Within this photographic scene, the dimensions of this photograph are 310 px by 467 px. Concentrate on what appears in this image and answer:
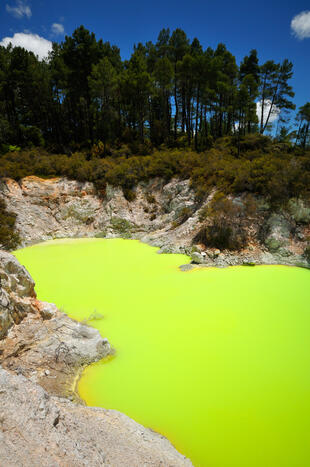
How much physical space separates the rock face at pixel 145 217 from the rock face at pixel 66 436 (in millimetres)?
8733

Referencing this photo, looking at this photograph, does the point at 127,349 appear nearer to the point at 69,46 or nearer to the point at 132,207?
the point at 132,207

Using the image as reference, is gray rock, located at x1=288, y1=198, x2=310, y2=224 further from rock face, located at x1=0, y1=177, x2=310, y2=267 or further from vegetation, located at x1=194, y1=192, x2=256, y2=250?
vegetation, located at x1=194, y1=192, x2=256, y2=250

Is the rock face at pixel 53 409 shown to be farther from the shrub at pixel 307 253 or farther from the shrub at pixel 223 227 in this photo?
the shrub at pixel 307 253

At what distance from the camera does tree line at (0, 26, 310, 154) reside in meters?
25.7

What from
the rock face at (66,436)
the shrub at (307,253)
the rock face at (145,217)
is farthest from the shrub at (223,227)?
the rock face at (66,436)

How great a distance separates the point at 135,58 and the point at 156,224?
19653 mm

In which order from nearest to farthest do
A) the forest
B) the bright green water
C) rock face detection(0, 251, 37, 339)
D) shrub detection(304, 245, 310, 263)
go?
the bright green water
rock face detection(0, 251, 37, 339)
shrub detection(304, 245, 310, 263)
the forest

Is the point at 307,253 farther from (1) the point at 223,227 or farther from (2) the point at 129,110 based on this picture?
(2) the point at 129,110

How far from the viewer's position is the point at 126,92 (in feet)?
87.1

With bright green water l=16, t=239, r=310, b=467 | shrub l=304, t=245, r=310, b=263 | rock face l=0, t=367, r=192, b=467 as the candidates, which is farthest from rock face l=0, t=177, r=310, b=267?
rock face l=0, t=367, r=192, b=467

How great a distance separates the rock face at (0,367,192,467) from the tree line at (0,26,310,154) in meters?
25.7

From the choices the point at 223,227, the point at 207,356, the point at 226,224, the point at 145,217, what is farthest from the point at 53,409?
the point at 145,217

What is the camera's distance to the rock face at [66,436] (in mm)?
2248

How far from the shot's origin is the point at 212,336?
18.6 ft
